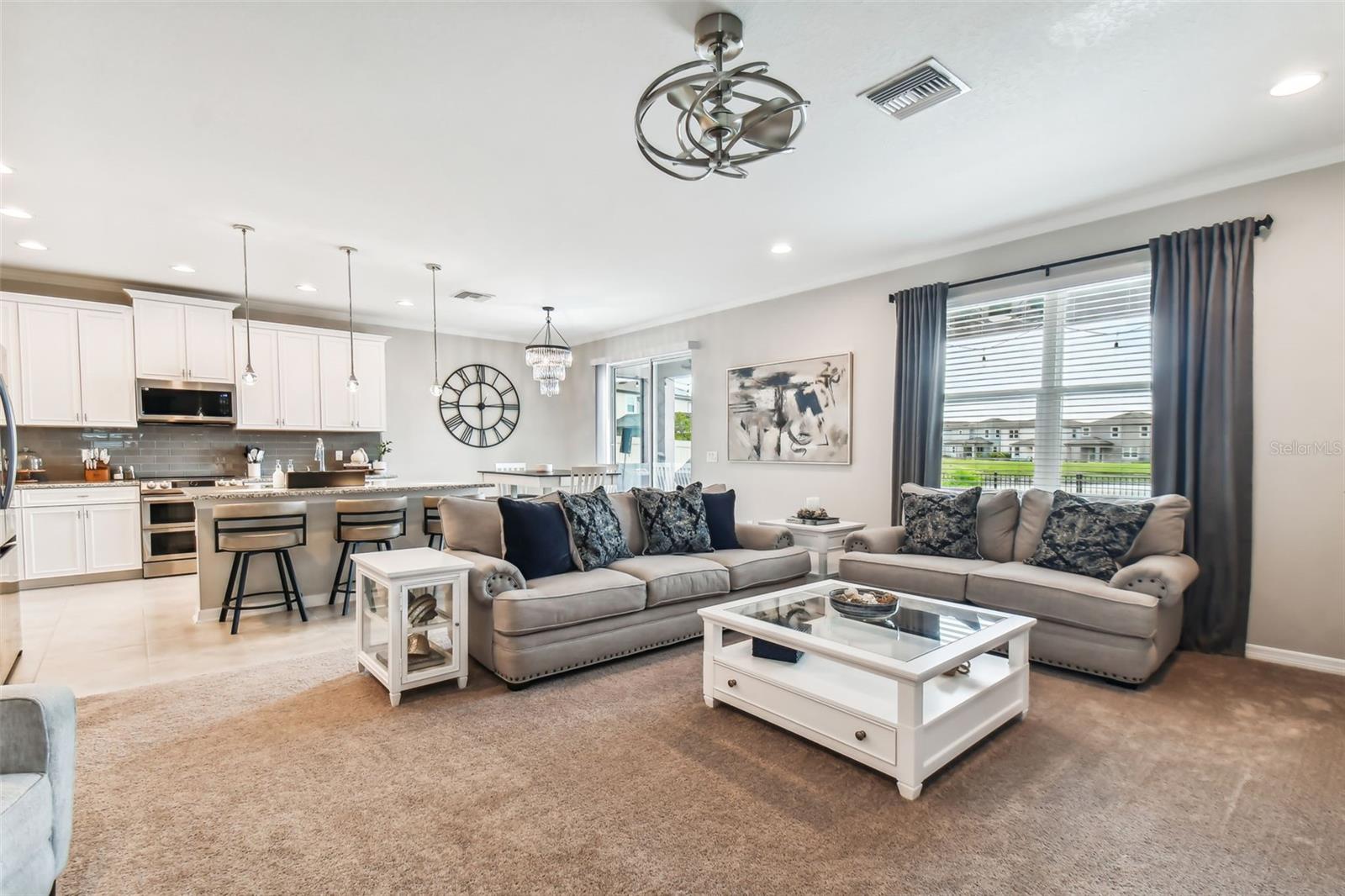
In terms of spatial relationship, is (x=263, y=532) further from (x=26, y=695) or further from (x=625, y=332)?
(x=625, y=332)

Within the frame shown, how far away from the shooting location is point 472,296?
6.09 meters

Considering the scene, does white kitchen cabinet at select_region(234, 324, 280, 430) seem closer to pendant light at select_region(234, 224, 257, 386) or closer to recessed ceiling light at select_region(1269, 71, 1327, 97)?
pendant light at select_region(234, 224, 257, 386)

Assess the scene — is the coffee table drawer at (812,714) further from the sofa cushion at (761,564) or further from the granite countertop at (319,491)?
the granite countertop at (319,491)

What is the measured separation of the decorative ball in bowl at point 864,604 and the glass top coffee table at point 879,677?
0.04m

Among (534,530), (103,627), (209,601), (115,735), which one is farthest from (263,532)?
(534,530)

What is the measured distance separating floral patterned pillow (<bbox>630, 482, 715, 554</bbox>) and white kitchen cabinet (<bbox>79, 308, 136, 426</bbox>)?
16.2 feet

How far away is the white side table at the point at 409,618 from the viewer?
281 centimetres

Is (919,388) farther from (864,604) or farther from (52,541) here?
(52,541)

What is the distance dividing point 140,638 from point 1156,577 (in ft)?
19.1

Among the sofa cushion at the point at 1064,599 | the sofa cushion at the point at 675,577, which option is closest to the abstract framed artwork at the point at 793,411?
the sofa cushion at the point at 1064,599

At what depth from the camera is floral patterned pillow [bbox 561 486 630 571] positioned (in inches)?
141

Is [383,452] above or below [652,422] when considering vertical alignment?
below

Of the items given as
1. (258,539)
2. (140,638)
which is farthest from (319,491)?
(140,638)

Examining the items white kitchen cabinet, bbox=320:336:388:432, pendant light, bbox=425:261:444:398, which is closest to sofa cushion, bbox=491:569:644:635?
pendant light, bbox=425:261:444:398
